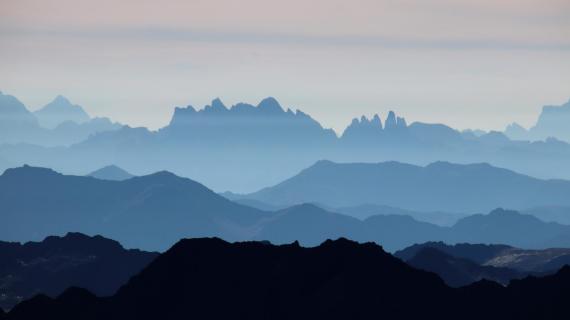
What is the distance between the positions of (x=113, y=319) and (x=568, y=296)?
75.7m

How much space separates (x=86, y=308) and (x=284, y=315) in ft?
111

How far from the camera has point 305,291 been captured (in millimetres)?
197625

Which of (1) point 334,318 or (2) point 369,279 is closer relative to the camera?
(1) point 334,318

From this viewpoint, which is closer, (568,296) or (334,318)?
(334,318)

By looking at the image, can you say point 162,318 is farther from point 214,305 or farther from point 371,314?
point 371,314

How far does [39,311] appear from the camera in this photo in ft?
640

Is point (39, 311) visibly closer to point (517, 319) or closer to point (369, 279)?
point (369, 279)

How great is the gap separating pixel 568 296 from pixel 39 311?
8806cm

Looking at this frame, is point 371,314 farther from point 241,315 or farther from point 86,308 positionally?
point 86,308

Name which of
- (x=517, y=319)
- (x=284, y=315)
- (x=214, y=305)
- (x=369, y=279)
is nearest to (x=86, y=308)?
(x=214, y=305)

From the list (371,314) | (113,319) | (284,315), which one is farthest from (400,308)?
(113,319)

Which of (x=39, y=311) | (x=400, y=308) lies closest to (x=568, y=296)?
(x=400, y=308)

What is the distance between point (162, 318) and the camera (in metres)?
193

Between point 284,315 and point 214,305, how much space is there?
12344 mm
